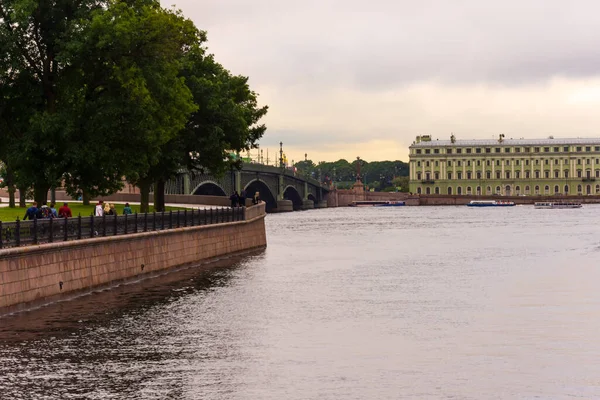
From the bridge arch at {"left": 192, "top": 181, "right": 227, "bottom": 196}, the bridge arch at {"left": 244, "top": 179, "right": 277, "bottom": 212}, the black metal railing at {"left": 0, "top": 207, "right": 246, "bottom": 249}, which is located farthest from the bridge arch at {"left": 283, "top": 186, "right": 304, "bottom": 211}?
the black metal railing at {"left": 0, "top": 207, "right": 246, "bottom": 249}

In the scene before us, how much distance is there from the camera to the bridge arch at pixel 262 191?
445 feet

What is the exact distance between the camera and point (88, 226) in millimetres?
33562

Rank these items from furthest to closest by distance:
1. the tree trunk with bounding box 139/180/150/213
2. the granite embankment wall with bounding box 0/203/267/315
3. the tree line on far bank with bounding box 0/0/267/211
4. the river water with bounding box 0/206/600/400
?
the tree trunk with bounding box 139/180/150/213 < the tree line on far bank with bounding box 0/0/267/211 < the granite embankment wall with bounding box 0/203/267/315 < the river water with bounding box 0/206/600/400

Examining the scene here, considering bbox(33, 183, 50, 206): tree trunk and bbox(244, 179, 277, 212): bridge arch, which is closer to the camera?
bbox(33, 183, 50, 206): tree trunk

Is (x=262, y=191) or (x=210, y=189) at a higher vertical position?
(x=210, y=189)

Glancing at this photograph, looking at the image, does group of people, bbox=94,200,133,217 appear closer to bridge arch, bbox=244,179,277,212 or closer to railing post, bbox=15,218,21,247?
railing post, bbox=15,218,21,247

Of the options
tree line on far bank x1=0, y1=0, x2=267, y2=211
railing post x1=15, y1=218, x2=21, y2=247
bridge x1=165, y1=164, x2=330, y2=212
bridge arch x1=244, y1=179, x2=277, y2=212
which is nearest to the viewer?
railing post x1=15, y1=218, x2=21, y2=247

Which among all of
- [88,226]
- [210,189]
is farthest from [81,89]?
[210,189]

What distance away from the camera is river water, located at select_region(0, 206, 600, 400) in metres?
19.2

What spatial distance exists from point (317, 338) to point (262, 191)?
117 meters

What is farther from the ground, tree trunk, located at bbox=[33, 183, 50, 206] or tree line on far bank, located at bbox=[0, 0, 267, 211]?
tree line on far bank, located at bbox=[0, 0, 267, 211]

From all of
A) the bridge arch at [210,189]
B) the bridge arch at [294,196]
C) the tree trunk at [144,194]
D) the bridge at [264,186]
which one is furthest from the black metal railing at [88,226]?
the bridge arch at [294,196]

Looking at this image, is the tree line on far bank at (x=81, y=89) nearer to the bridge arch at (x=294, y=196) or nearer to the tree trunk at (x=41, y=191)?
the tree trunk at (x=41, y=191)

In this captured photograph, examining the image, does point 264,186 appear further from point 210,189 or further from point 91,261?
point 91,261
